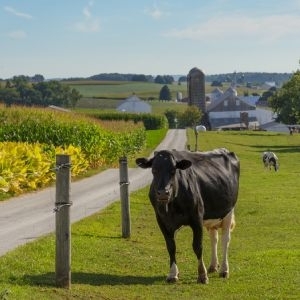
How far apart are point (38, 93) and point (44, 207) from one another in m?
114

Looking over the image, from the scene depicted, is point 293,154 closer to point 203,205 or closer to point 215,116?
point 203,205

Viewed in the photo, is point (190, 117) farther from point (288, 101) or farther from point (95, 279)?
point (95, 279)

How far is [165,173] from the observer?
10.3 m

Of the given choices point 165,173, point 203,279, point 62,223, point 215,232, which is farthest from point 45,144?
point 62,223

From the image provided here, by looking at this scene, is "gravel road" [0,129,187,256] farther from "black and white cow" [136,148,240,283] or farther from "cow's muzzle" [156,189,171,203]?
"cow's muzzle" [156,189,171,203]

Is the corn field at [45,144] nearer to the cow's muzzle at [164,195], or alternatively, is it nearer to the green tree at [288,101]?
the cow's muzzle at [164,195]

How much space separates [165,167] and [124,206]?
5.26 m

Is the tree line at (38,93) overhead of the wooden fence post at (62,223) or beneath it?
overhead

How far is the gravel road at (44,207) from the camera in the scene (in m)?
14.5

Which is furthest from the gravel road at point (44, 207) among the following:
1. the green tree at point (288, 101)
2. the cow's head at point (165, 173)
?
the green tree at point (288, 101)

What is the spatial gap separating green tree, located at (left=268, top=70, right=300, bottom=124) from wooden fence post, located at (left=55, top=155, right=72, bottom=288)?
89109 millimetres

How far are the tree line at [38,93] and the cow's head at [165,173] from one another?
89.4 meters

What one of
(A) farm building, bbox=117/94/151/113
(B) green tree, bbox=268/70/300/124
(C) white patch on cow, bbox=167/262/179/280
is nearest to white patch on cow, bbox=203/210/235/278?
(C) white patch on cow, bbox=167/262/179/280

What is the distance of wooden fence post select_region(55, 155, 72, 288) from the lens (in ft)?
31.6
